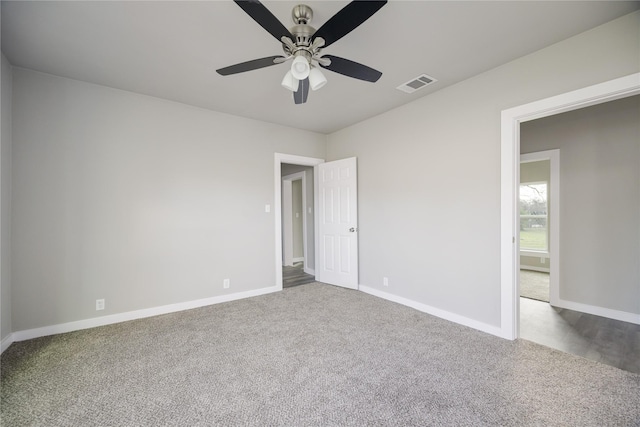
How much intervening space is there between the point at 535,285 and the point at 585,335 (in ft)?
6.75

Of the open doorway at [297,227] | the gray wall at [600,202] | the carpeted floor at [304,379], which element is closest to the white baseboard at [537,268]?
the gray wall at [600,202]

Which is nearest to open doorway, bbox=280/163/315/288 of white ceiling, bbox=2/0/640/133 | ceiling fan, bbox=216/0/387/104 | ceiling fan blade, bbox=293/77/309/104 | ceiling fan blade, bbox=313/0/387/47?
white ceiling, bbox=2/0/640/133

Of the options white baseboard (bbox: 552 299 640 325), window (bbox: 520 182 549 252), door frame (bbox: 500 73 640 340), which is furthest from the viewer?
window (bbox: 520 182 549 252)

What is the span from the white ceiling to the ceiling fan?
0.75ft

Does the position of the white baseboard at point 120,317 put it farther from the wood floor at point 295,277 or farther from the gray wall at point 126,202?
the wood floor at point 295,277

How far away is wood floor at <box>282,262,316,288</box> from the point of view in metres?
4.56

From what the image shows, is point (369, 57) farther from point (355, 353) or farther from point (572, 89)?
point (355, 353)

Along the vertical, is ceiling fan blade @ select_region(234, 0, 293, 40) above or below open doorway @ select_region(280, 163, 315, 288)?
above

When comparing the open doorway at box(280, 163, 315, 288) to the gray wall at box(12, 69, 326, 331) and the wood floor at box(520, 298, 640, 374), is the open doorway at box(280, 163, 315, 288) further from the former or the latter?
the wood floor at box(520, 298, 640, 374)

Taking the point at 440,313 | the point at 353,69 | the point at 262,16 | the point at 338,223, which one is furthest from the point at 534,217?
the point at 262,16

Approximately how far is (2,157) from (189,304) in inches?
89.6

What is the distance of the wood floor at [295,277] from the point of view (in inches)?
179

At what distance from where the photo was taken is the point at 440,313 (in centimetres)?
304

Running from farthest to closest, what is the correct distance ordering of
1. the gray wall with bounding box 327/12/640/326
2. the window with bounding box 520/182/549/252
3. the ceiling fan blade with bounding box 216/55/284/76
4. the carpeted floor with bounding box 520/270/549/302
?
the window with bounding box 520/182/549/252 → the carpeted floor with bounding box 520/270/549/302 → the gray wall with bounding box 327/12/640/326 → the ceiling fan blade with bounding box 216/55/284/76
